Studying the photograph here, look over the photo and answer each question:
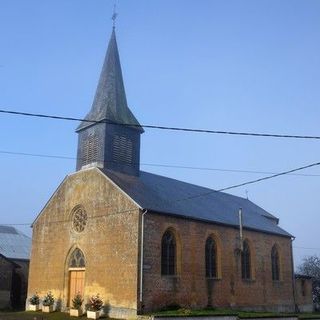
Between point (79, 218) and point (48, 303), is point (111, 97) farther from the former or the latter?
point (48, 303)

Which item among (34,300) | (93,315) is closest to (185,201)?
(93,315)

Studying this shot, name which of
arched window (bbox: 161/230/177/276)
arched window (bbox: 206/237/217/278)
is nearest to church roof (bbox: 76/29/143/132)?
arched window (bbox: 161/230/177/276)

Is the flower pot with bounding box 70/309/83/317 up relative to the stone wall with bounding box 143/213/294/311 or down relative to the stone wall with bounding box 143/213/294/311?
down

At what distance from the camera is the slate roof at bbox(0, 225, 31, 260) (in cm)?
4272

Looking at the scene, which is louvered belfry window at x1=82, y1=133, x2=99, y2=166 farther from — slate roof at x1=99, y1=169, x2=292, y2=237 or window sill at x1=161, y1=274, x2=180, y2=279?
window sill at x1=161, y1=274, x2=180, y2=279

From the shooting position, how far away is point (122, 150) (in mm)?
29875

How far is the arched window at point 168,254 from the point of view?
26438 mm

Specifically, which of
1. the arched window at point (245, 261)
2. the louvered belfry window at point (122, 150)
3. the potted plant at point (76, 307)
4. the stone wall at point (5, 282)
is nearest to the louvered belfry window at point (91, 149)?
the louvered belfry window at point (122, 150)

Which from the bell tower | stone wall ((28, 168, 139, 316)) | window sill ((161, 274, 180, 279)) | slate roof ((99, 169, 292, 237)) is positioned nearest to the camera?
stone wall ((28, 168, 139, 316))

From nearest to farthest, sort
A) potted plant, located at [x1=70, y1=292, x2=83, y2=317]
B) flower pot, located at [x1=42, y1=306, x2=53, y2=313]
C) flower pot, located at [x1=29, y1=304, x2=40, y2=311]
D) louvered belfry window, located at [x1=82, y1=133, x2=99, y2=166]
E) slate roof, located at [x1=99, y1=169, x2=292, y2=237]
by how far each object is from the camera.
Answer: potted plant, located at [x1=70, y1=292, x2=83, y2=317] → slate roof, located at [x1=99, y1=169, x2=292, y2=237] → flower pot, located at [x1=42, y1=306, x2=53, y2=313] → louvered belfry window, located at [x1=82, y1=133, x2=99, y2=166] → flower pot, located at [x1=29, y1=304, x2=40, y2=311]

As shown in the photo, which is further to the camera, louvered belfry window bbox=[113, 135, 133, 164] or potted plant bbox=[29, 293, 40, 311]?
potted plant bbox=[29, 293, 40, 311]

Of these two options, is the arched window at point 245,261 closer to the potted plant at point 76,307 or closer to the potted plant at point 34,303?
the potted plant at point 76,307

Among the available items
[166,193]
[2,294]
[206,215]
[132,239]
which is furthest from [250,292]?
[2,294]

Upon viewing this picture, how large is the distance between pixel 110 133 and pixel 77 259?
8.25 metres
